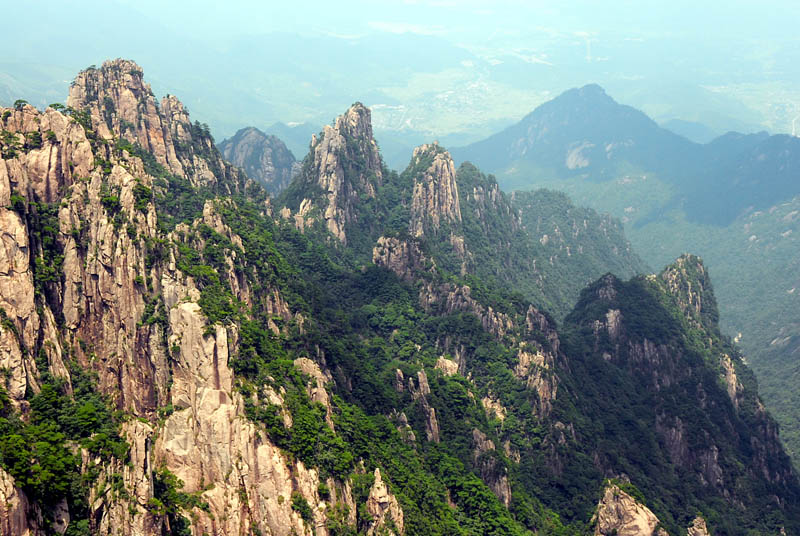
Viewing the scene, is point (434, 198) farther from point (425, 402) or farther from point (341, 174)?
point (425, 402)

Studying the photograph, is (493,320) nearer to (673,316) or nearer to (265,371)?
(673,316)

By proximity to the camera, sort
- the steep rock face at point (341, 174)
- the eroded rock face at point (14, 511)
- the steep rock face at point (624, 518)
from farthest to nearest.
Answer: the steep rock face at point (341, 174)
the steep rock face at point (624, 518)
the eroded rock face at point (14, 511)

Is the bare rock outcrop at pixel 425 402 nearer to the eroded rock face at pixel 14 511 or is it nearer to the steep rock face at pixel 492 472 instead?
the steep rock face at pixel 492 472

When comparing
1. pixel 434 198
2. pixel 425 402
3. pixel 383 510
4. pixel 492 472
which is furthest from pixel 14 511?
pixel 434 198

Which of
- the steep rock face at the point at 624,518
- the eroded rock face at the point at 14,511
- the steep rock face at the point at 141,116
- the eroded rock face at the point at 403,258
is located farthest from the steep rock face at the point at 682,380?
the eroded rock face at the point at 14,511

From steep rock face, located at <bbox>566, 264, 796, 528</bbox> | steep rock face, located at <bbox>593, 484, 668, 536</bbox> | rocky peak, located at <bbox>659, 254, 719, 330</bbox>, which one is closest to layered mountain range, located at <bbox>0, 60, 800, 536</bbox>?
steep rock face, located at <bbox>593, 484, 668, 536</bbox>

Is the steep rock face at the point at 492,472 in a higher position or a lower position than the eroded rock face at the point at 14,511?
lower
